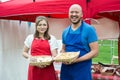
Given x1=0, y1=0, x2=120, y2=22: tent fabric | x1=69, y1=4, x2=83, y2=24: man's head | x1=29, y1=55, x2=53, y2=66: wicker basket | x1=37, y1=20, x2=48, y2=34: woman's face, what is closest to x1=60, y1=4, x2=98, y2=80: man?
x1=69, y1=4, x2=83, y2=24: man's head

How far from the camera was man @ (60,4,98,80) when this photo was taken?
9.04ft

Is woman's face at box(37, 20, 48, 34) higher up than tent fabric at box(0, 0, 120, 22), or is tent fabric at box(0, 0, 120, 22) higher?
tent fabric at box(0, 0, 120, 22)

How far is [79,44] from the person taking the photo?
278 centimetres

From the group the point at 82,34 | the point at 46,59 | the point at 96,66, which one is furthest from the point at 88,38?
the point at 96,66

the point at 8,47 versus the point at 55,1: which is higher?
the point at 55,1

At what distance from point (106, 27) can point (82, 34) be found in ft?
8.06

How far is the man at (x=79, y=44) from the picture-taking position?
2.75m

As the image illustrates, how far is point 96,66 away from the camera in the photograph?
15.4 feet

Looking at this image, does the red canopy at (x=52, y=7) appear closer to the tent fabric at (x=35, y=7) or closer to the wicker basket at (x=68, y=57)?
the tent fabric at (x=35, y=7)

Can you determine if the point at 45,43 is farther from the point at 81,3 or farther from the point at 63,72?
the point at 81,3

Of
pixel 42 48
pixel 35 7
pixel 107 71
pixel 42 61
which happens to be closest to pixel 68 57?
pixel 42 61

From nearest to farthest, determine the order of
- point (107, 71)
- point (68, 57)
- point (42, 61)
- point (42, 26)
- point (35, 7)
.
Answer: point (68, 57) → point (42, 61) → point (42, 26) → point (35, 7) → point (107, 71)

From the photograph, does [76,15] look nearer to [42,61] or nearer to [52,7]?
[42,61]

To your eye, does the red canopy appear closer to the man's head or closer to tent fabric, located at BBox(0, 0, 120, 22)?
tent fabric, located at BBox(0, 0, 120, 22)
